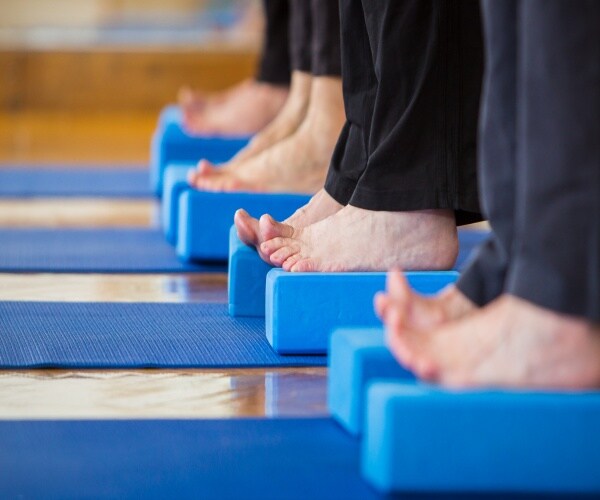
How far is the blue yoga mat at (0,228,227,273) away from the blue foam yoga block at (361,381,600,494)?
1277 millimetres

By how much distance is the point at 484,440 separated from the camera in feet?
3.26

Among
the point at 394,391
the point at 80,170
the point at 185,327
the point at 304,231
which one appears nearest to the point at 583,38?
the point at 394,391

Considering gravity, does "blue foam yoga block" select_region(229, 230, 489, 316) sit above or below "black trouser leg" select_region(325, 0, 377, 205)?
below

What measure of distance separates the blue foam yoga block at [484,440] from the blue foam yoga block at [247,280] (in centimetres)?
75

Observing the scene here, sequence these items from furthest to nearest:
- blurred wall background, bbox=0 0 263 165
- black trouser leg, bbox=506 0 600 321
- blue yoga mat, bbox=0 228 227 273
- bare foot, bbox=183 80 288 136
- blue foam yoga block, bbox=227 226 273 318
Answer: blurred wall background, bbox=0 0 263 165
bare foot, bbox=183 80 288 136
blue yoga mat, bbox=0 228 227 273
blue foam yoga block, bbox=227 226 273 318
black trouser leg, bbox=506 0 600 321

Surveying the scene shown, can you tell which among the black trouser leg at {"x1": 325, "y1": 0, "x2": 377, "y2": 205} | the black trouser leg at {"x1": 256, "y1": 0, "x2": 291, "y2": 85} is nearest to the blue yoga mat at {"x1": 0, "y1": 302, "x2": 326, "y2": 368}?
the black trouser leg at {"x1": 325, "y1": 0, "x2": 377, "y2": 205}

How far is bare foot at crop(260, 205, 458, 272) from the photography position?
1.56 metres

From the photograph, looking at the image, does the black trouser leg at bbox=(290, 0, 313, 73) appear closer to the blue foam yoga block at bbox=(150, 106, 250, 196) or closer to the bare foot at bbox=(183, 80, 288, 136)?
the blue foam yoga block at bbox=(150, 106, 250, 196)

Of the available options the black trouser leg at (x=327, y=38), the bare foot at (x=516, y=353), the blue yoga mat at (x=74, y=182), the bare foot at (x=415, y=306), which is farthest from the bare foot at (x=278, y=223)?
the blue yoga mat at (x=74, y=182)

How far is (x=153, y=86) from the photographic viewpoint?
259 inches

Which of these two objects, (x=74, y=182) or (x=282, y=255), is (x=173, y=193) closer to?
(x=282, y=255)

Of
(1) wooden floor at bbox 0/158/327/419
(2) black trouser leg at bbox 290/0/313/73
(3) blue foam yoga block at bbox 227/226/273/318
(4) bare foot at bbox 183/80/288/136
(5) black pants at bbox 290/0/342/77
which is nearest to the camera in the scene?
(1) wooden floor at bbox 0/158/327/419

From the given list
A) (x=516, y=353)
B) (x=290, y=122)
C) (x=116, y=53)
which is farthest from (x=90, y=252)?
(x=116, y=53)

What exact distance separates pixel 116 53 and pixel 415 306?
220 inches
